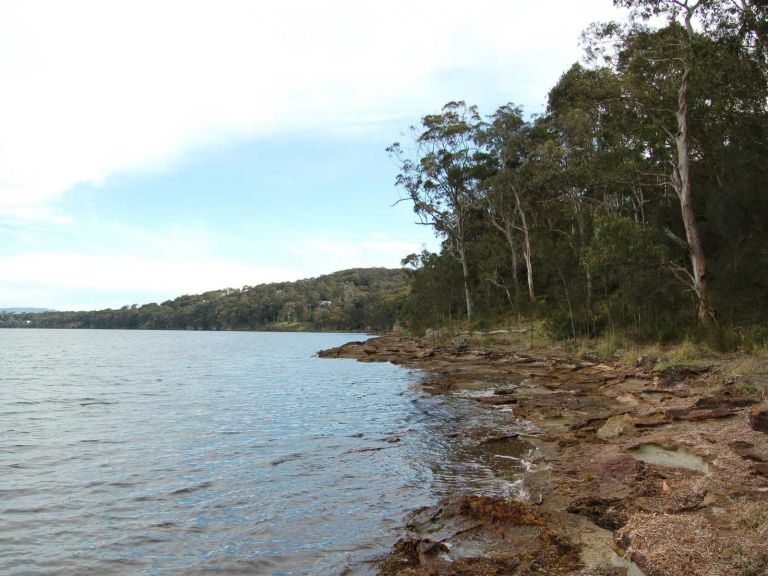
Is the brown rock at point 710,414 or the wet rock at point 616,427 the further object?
the wet rock at point 616,427

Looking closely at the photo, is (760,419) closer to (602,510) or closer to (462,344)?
(602,510)

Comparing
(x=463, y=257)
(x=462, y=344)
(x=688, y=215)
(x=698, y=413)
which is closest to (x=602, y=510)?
(x=698, y=413)

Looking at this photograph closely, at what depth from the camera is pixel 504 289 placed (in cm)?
A: 5169

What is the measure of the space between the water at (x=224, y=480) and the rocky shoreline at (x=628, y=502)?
874 millimetres

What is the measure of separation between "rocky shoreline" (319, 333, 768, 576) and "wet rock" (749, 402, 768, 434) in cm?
2

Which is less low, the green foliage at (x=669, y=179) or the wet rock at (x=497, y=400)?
the green foliage at (x=669, y=179)

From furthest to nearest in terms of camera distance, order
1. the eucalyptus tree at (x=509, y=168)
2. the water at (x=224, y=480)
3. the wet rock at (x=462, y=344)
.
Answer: the eucalyptus tree at (x=509, y=168), the wet rock at (x=462, y=344), the water at (x=224, y=480)

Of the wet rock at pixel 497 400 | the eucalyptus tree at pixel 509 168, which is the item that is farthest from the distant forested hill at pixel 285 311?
the wet rock at pixel 497 400

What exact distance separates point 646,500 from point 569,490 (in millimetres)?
1153

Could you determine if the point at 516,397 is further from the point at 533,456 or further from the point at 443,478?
the point at 443,478

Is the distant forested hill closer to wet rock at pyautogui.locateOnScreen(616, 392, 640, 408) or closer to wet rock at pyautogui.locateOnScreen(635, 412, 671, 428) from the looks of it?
wet rock at pyautogui.locateOnScreen(616, 392, 640, 408)

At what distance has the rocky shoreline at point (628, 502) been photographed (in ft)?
15.2

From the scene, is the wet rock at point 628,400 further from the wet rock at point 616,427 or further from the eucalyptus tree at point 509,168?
the eucalyptus tree at point 509,168

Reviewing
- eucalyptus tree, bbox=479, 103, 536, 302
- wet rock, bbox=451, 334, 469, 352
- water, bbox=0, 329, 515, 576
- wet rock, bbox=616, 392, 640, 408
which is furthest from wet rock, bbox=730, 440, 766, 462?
eucalyptus tree, bbox=479, 103, 536, 302
